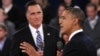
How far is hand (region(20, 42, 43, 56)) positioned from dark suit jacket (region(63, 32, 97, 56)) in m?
0.90

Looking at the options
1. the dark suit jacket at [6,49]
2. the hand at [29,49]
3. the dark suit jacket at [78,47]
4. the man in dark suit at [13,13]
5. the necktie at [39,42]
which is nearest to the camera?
the dark suit jacket at [78,47]

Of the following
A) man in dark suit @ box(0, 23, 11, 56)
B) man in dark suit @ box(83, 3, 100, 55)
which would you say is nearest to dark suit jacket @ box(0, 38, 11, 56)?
man in dark suit @ box(0, 23, 11, 56)

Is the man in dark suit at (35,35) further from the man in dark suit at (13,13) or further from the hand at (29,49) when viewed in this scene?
the man in dark suit at (13,13)

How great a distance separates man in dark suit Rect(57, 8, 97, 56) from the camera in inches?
181

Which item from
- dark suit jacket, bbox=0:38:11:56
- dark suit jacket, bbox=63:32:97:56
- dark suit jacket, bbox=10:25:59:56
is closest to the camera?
dark suit jacket, bbox=63:32:97:56

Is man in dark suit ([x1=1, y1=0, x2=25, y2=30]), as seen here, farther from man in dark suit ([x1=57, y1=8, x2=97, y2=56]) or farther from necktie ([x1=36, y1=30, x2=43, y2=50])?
man in dark suit ([x1=57, y1=8, x2=97, y2=56])

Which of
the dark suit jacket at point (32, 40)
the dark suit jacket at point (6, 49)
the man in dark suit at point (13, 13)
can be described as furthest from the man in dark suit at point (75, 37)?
the man in dark suit at point (13, 13)

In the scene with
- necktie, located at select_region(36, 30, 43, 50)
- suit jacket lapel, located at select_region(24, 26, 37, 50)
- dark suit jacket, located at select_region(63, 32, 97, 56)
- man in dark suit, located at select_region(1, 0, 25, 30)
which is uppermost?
dark suit jacket, located at select_region(63, 32, 97, 56)

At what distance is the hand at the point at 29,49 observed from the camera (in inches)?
216

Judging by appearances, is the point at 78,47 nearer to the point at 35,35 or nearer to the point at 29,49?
the point at 29,49

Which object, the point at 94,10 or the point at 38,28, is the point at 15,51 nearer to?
the point at 38,28

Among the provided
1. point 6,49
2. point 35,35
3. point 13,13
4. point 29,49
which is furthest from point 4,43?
point 13,13

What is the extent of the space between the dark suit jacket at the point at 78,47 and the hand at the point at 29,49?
0.90 metres

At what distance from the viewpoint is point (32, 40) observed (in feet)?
19.2
